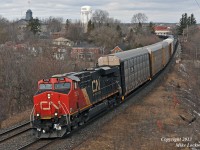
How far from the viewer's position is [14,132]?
1922 cm

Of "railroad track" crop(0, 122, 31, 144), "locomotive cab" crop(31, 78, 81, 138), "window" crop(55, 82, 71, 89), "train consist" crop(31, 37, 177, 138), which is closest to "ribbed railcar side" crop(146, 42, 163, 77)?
"train consist" crop(31, 37, 177, 138)

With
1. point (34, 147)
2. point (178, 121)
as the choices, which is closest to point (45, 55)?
point (178, 121)

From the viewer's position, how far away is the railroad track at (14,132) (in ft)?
58.8

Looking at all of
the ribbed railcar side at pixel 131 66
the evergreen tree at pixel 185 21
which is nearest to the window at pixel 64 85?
the ribbed railcar side at pixel 131 66

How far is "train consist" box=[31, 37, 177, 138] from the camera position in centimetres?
1709

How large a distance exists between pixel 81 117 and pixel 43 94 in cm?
284

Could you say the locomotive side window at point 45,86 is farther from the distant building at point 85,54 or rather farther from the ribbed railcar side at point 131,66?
the distant building at point 85,54

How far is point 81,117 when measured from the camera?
1889 cm

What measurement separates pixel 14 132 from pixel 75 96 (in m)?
4.57

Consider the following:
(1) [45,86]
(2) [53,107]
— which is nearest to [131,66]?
(1) [45,86]

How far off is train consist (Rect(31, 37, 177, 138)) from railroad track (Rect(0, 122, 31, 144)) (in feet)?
5.61

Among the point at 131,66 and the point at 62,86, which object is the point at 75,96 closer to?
the point at 62,86

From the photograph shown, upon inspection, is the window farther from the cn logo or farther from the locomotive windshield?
the cn logo

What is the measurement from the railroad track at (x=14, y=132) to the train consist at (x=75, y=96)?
5.61 feet
